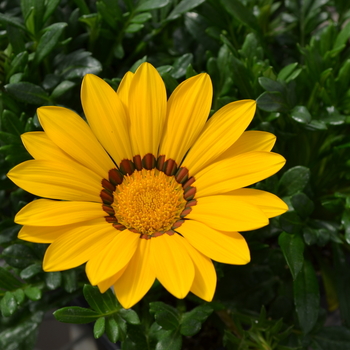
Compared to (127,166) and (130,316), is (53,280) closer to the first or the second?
(130,316)

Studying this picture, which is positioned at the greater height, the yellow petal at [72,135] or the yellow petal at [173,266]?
the yellow petal at [72,135]

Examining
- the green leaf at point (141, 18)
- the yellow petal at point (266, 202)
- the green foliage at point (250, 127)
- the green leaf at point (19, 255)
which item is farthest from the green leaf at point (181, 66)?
the green leaf at point (19, 255)

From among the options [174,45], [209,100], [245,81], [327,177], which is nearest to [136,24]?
[174,45]

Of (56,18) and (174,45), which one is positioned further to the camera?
(174,45)

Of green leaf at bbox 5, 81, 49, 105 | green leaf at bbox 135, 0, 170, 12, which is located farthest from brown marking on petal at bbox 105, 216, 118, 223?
green leaf at bbox 135, 0, 170, 12

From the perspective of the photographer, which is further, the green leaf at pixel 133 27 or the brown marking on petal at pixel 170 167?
the green leaf at pixel 133 27

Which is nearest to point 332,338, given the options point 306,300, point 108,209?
point 306,300

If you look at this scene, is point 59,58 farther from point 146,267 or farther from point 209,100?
point 146,267

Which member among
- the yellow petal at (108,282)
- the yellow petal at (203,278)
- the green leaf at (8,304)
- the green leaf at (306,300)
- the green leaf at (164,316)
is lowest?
the green leaf at (306,300)

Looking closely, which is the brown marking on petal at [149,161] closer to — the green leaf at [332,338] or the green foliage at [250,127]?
the green foliage at [250,127]
